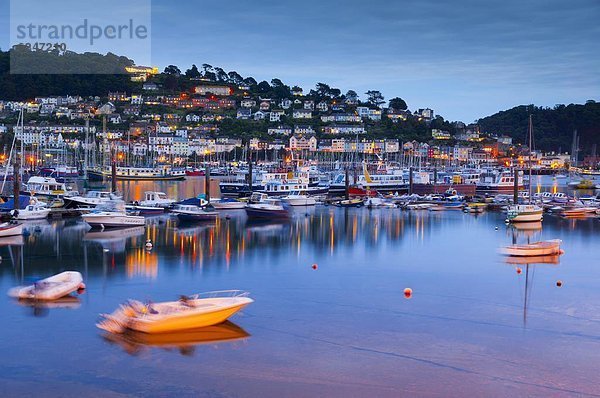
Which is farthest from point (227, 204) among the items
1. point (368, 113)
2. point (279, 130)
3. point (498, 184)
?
point (368, 113)

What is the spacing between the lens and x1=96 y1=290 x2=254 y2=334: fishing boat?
42.2 feet

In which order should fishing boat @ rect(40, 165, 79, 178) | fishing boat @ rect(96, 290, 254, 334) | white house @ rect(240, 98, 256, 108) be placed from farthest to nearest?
white house @ rect(240, 98, 256, 108)
fishing boat @ rect(40, 165, 79, 178)
fishing boat @ rect(96, 290, 254, 334)

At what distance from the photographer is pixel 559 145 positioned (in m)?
160

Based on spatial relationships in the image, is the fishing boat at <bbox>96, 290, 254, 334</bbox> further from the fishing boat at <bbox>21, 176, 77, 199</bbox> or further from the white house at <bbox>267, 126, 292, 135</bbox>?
the white house at <bbox>267, 126, 292, 135</bbox>

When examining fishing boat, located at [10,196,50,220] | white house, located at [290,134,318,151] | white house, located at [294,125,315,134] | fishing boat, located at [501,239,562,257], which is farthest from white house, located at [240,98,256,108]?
fishing boat, located at [501,239,562,257]

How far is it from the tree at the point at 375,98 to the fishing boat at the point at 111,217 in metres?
136

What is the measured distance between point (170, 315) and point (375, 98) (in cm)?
15257

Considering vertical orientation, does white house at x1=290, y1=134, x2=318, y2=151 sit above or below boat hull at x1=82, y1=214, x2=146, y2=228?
above

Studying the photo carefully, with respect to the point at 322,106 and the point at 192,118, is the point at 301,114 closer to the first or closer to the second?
the point at 322,106

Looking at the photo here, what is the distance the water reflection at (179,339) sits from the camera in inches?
478

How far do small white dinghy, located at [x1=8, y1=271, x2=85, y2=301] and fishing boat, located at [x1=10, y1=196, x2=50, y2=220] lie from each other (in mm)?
13553

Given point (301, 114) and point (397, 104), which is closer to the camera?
point (301, 114)

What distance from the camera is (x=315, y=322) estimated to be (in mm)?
13945

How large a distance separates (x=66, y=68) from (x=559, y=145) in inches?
4302
